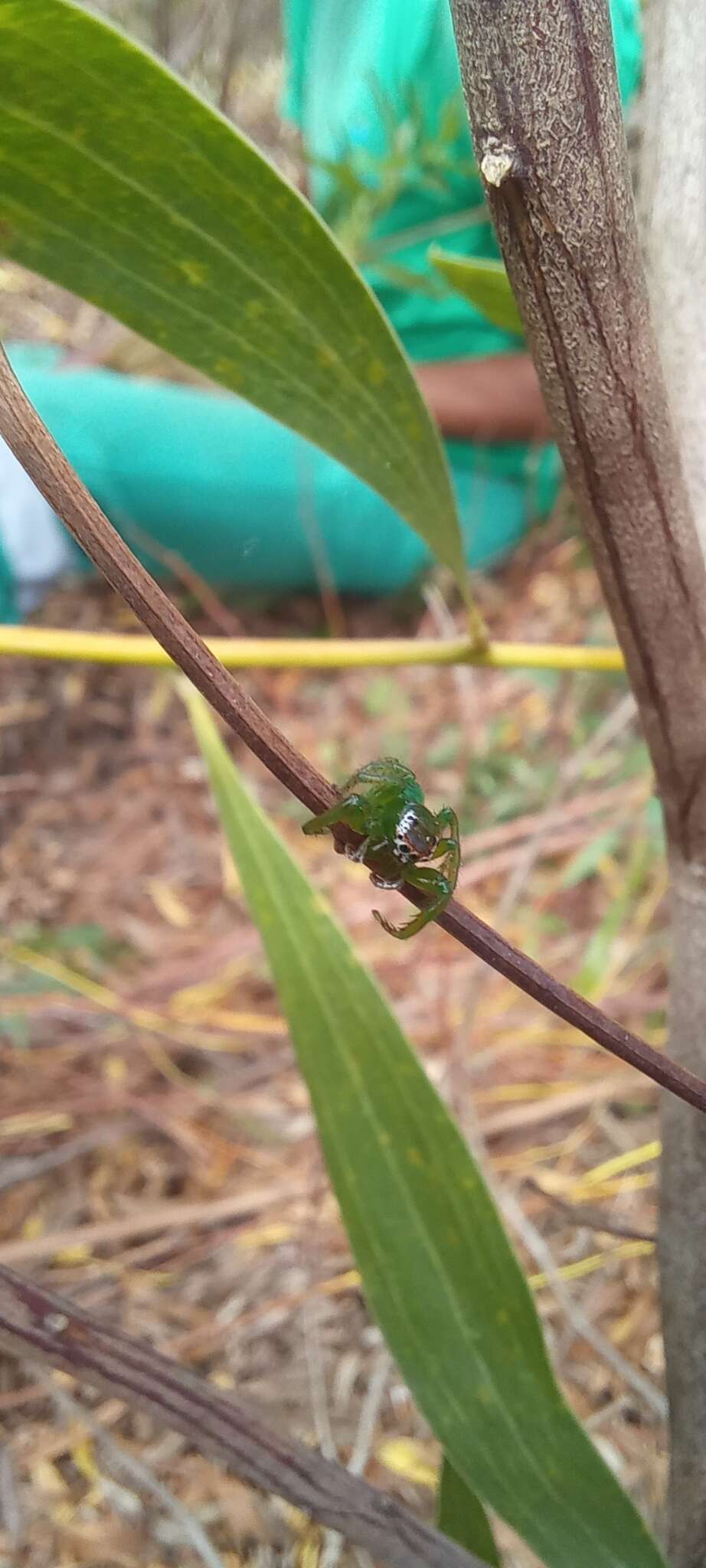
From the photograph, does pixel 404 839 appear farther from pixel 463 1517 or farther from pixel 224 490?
pixel 224 490

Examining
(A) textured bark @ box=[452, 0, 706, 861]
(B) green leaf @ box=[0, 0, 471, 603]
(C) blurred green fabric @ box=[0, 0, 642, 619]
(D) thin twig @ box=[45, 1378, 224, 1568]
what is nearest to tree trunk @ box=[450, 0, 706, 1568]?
(A) textured bark @ box=[452, 0, 706, 861]

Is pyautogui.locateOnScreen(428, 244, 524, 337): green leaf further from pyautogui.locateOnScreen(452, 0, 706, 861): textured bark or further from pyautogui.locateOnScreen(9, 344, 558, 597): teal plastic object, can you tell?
pyautogui.locateOnScreen(9, 344, 558, 597): teal plastic object

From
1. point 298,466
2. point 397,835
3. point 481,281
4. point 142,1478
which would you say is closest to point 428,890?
point 397,835

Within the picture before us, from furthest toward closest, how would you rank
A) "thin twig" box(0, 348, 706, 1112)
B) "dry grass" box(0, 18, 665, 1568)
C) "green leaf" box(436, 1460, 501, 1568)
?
"dry grass" box(0, 18, 665, 1568)
"green leaf" box(436, 1460, 501, 1568)
"thin twig" box(0, 348, 706, 1112)

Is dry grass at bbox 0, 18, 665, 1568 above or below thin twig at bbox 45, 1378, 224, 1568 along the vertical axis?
above

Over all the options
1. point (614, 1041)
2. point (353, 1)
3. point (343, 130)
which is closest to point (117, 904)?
point (614, 1041)

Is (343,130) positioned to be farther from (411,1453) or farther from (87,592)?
(411,1453)
